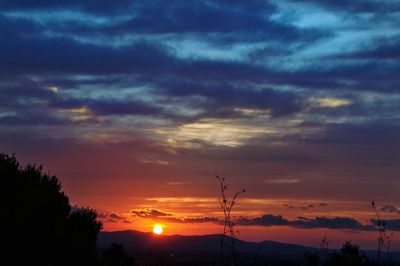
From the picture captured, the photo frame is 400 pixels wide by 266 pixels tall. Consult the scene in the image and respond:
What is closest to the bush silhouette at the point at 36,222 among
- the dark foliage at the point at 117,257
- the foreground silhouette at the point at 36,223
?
the foreground silhouette at the point at 36,223

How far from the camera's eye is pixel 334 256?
39688 mm

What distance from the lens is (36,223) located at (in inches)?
1416

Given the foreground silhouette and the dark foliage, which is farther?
the dark foliage

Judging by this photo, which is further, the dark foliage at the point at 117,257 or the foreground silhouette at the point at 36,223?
the dark foliage at the point at 117,257

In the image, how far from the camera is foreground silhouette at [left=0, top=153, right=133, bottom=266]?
112 ft

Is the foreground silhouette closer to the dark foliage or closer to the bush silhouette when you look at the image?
the bush silhouette

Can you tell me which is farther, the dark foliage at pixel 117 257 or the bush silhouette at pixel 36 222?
the dark foliage at pixel 117 257

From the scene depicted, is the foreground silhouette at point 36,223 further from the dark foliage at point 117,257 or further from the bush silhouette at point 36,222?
the dark foliage at point 117,257

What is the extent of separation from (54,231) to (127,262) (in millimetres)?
16765

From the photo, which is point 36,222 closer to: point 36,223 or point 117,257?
point 36,223

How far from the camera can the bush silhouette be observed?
3425cm

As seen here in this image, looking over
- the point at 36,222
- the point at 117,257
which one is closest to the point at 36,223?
the point at 36,222

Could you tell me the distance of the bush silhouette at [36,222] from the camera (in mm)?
34250

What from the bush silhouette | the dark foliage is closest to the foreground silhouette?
the bush silhouette
